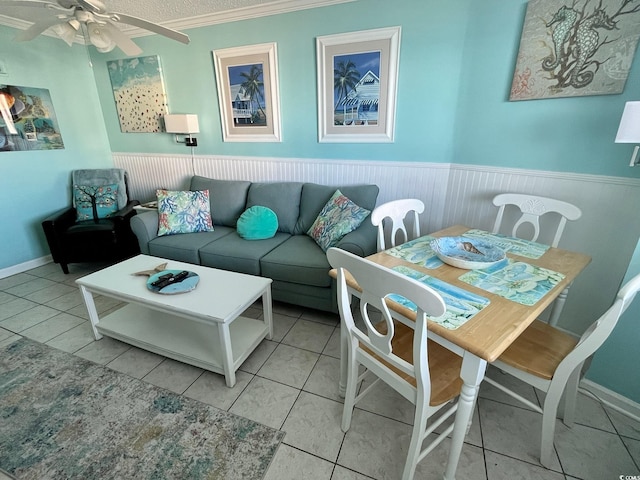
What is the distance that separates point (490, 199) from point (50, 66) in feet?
14.7

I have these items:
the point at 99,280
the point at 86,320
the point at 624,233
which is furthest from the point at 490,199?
the point at 86,320

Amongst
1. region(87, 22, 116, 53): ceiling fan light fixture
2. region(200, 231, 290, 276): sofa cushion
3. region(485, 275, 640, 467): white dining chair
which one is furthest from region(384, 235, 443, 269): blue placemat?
region(87, 22, 116, 53): ceiling fan light fixture

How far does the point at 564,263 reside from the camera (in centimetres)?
141

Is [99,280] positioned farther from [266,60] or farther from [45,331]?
[266,60]

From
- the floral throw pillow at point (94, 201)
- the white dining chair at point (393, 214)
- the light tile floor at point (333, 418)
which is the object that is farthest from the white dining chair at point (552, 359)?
the floral throw pillow at point (94, 201)

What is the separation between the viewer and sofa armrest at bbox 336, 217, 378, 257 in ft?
6.67

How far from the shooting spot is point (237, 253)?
2.31 m

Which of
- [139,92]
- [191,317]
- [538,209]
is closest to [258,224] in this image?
[191,317]

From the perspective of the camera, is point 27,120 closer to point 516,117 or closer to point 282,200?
point 282,200

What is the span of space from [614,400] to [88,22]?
3.56 metres

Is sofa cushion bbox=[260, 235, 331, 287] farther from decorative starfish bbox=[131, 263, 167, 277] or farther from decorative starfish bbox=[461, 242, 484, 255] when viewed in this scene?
decorative starfish bbox=[461, 242, 484, 255]

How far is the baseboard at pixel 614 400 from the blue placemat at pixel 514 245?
0.79 meters

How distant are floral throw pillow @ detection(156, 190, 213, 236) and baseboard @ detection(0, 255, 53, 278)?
1.67 meters

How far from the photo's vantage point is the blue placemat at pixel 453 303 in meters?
0.99
